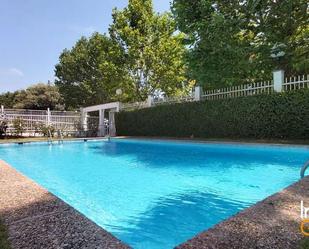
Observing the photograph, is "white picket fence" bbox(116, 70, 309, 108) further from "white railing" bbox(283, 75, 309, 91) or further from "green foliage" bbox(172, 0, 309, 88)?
"green foliage" bbox(172, 0, 309, 88)

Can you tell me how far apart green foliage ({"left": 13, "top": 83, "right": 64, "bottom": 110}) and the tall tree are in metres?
15.8

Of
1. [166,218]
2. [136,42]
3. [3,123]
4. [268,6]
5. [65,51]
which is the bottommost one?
[166,218]

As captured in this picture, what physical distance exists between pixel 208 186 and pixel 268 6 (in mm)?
9254

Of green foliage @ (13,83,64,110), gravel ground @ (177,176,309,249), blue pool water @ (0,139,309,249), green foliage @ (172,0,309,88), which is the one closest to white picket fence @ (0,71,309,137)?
green foliage @ (172,0,309,88)

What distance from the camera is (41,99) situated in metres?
32.5

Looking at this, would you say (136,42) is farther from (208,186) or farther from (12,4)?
(208,186)

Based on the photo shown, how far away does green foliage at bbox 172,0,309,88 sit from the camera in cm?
1055

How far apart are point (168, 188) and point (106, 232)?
307 centimetres

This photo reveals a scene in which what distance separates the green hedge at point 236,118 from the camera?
31.5ft

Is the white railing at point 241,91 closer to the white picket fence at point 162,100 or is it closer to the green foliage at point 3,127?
the white picket fence at point 162,100

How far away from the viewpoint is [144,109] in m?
17.4

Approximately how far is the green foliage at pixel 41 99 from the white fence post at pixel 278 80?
2841 cm

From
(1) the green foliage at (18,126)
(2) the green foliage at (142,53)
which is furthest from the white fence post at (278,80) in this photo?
→ (1) the green foliage at (18,126)

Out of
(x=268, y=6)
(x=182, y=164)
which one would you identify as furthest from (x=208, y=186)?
(x=268, y=6)
